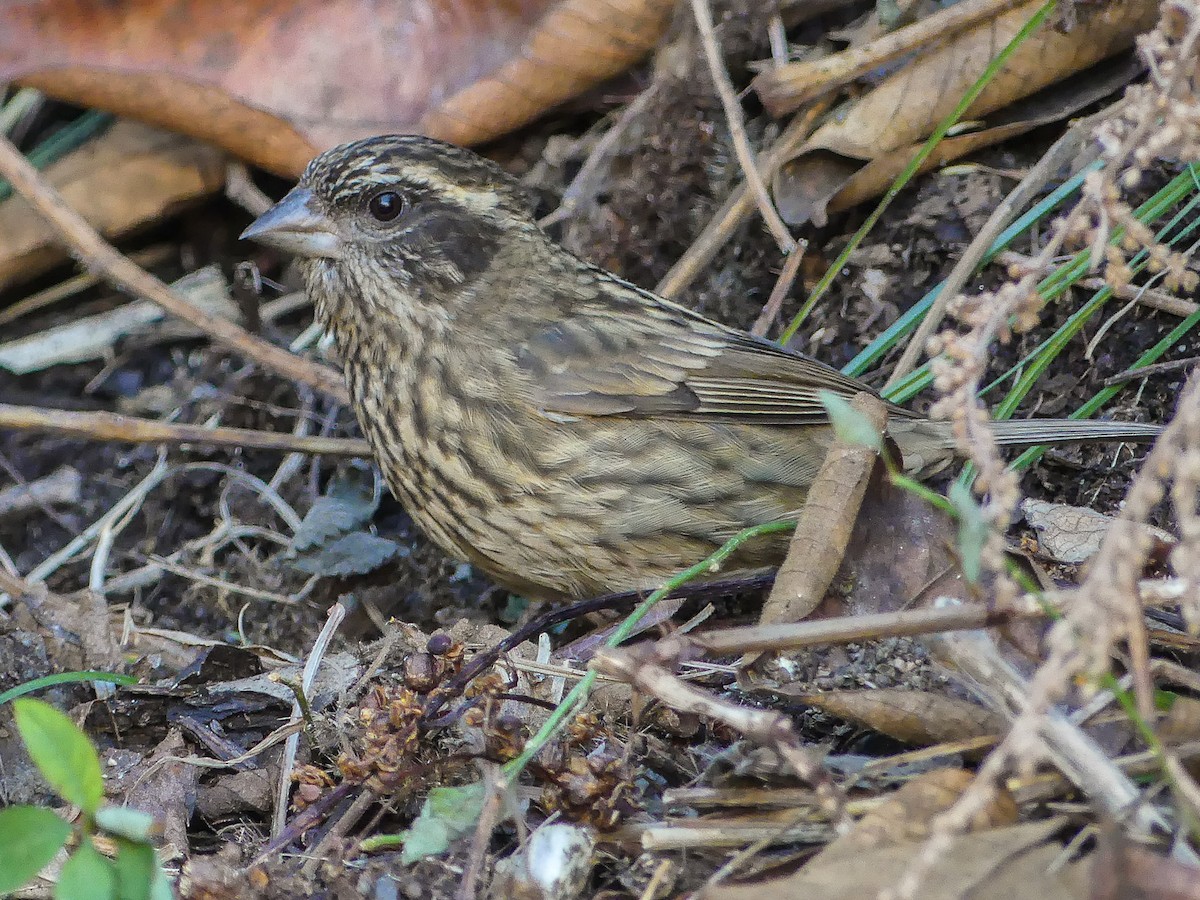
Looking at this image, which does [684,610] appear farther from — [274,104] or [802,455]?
[274,104]

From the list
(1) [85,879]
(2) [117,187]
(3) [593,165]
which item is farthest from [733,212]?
(1) [85,879]

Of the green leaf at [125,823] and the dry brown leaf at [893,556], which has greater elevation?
the dry brown leaf at [893,556]

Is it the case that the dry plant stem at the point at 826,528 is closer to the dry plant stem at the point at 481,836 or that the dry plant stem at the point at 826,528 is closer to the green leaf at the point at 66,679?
the dry plant stem at the point at 481,836

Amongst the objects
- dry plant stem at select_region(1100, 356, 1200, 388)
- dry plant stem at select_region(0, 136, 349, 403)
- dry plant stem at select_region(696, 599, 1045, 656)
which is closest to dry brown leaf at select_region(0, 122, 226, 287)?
dry plant stem at select_region(0, 136, 349, 403)

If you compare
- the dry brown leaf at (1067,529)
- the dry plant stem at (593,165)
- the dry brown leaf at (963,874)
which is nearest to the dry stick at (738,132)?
the dry plant stem at (593,165)

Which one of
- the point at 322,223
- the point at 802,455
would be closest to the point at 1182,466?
the point at 802,455

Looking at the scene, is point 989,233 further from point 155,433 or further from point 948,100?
→ point 155,433
